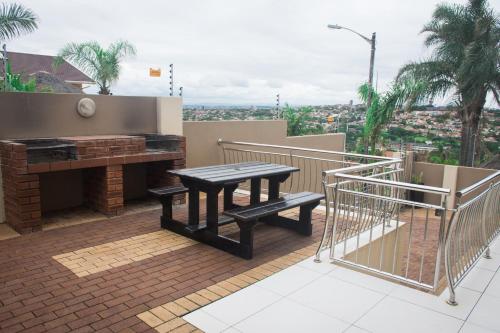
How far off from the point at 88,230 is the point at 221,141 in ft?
11.2

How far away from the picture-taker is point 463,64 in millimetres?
12500

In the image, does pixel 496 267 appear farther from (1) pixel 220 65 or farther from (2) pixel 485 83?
(1) pixel 220 65

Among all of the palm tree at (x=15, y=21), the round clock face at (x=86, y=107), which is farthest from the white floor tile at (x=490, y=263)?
the palm tree at (x=15, y=21)

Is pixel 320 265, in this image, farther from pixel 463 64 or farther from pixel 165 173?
pixel 463 64

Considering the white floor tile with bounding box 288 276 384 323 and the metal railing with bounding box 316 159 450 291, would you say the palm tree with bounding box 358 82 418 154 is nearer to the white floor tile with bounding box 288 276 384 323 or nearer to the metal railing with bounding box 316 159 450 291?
the metal railing with bounding box 316 159 450 291

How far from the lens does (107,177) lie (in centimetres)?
541

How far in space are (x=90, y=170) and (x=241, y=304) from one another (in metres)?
3.67

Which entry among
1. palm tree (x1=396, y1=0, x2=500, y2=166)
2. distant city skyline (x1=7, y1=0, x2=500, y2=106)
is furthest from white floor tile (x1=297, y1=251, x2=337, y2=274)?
palm tree (x1=396, y1=0, x2=500, y2=166)

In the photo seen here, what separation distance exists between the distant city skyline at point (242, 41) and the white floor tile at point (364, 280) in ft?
15.5

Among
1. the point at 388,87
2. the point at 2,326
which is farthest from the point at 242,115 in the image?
the point at 2,326

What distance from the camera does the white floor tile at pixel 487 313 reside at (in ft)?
9.62

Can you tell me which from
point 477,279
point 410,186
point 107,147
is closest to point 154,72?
point 107,147

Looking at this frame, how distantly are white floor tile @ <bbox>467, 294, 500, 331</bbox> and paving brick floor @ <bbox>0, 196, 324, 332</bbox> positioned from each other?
1.88 meters

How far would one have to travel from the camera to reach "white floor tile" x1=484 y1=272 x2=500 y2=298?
11.2 ft
